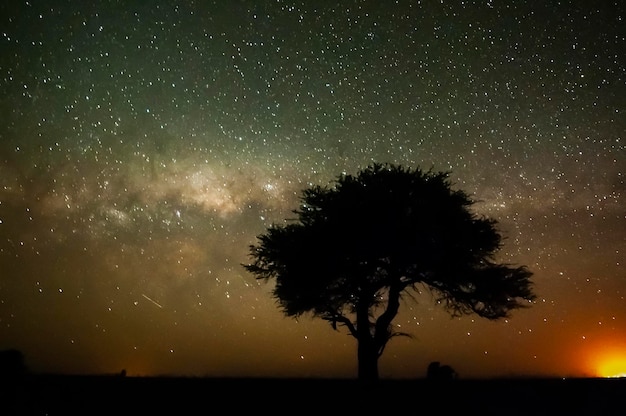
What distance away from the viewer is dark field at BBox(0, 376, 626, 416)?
13039mm

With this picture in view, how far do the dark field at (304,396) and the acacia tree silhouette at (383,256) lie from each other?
6.49m

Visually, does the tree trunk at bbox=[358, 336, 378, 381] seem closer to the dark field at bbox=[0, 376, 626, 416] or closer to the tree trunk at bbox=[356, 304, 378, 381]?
the tree trunk at bbox=[356, 304, 378, 381]

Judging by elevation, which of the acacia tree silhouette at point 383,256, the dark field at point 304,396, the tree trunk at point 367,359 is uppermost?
the acacia tree silhouette at point 383,256

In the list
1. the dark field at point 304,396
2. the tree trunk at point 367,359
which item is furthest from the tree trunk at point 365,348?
the dark field at point 304,396

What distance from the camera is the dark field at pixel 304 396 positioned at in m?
13.0

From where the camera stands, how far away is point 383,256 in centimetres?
2320

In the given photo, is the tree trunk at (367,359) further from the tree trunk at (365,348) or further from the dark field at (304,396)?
the dark field at (304,396)

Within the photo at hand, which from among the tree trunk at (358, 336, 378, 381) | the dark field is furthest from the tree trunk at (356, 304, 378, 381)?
the dark field

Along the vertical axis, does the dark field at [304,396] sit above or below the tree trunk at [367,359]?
below

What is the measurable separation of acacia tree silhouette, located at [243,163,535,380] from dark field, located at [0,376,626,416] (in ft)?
21.3

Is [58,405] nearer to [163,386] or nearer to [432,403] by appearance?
[163,386]

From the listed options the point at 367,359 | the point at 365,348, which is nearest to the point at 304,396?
the point at 367,359

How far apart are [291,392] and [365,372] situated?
770cm

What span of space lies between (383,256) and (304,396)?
380 inches
